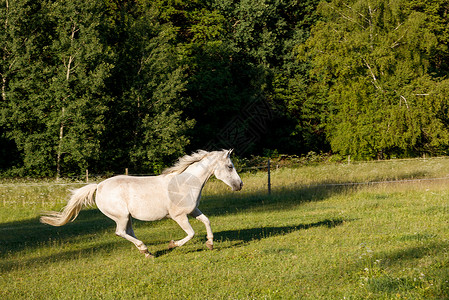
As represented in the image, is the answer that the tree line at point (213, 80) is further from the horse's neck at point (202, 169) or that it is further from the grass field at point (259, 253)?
the horse's neck at point (202, 169)

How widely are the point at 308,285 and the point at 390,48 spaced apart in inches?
1343

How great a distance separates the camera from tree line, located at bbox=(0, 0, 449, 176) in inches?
1180

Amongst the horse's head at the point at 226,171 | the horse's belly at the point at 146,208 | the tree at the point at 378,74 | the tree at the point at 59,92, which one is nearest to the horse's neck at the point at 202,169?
the horse's head at the point at 226,171

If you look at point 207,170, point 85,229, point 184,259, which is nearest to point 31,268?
point 184,259

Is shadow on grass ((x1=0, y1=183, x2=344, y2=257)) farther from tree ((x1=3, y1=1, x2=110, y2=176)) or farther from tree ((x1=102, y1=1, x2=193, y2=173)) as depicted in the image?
tree ((x1=102, y1=1, x2=193, y2=173))

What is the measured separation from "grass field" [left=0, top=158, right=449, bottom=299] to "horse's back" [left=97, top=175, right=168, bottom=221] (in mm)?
906

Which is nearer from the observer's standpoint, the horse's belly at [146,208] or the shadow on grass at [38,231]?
the horse's belly at [146,208]

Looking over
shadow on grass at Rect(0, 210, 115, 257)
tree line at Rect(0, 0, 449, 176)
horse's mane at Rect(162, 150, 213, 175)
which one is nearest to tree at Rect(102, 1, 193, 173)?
tree line at Rect(0, 0, 449, 176)

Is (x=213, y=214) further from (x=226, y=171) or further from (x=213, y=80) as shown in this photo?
(x=213, y=80)

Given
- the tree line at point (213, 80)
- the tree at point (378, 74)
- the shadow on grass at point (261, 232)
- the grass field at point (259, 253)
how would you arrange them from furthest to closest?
the tree at point (378, 74) → the tree line at point (213, 80) → the shadow on grass at point (261, 232) → the grass field at point (259, 253)

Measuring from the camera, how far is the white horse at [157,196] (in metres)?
9.28

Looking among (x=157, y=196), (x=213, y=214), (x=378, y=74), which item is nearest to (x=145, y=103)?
(x=378, y=74)

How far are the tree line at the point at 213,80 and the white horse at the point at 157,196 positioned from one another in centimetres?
2086

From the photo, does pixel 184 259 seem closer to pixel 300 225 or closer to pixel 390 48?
pixel 300 225
